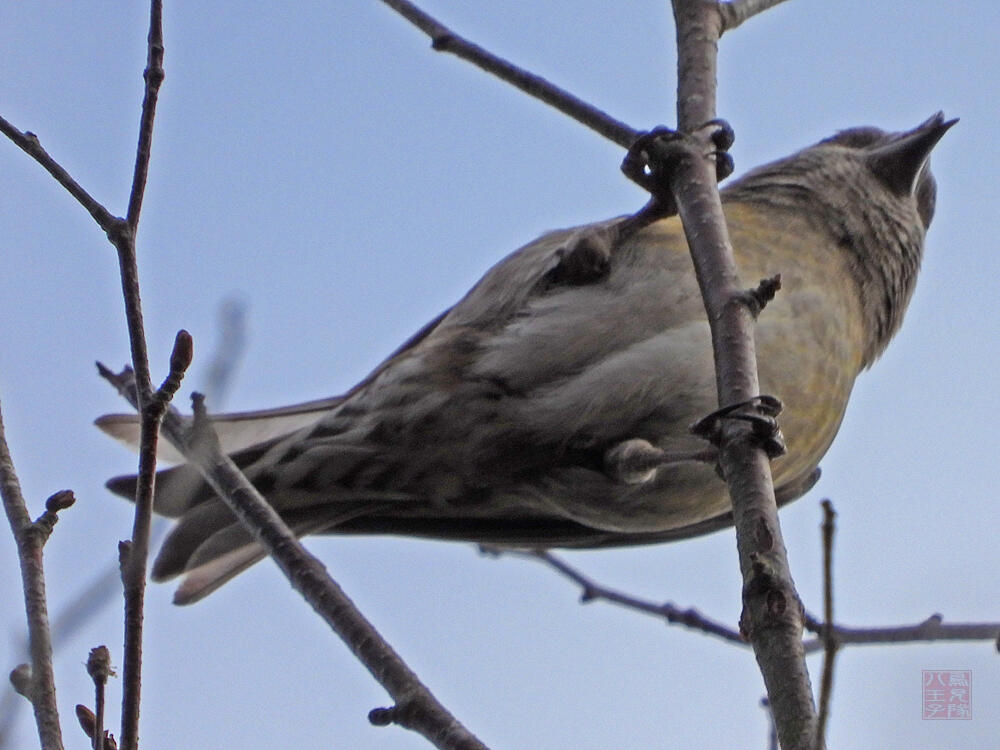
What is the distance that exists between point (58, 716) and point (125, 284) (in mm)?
656

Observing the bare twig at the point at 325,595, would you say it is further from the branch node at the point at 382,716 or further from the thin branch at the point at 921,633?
the thin branch at the point at 921,633

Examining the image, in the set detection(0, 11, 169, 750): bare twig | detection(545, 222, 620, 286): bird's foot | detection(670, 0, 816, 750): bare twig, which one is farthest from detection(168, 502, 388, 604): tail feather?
detection(670, 0, 816, 750): bare twig

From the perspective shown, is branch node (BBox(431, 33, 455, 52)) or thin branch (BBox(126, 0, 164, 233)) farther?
branch node (BBox(431, 33, 455, 52))

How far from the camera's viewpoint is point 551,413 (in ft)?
10.8

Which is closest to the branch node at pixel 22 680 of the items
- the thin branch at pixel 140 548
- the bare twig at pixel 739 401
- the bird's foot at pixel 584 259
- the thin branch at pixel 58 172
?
the thin branch at pixel 140 548

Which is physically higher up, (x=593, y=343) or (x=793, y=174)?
(x=793, y=174)

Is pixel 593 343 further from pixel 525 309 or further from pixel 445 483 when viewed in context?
pixel 445 483

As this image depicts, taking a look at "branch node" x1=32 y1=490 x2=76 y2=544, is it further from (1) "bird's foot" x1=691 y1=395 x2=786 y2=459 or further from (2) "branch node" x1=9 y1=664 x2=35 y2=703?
(1) "bird's foot" x1=691 y1=395 x2=786 y2=459

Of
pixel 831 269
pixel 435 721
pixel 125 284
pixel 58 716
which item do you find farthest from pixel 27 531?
pixel 831 269

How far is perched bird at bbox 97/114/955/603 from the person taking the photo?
324cm

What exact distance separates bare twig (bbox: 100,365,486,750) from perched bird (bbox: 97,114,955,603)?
0.81 m

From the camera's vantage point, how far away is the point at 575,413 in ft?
10.7

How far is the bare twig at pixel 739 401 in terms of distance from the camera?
1.50 meters

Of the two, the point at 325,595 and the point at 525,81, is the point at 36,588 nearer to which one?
the point at 325,595
